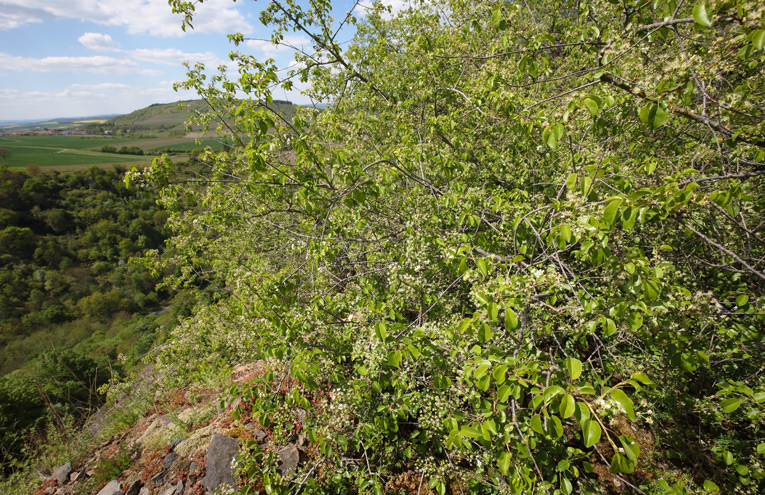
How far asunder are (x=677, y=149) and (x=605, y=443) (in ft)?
13.5

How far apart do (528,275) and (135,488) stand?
266 inches

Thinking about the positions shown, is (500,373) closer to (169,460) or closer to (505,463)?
(505,463)

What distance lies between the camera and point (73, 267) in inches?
2447

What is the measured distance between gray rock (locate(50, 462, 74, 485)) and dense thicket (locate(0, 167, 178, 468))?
1090 inches

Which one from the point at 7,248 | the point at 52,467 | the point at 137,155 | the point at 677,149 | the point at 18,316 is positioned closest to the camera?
the point at 677,149

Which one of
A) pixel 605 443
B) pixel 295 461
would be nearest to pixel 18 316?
pixel 295 461

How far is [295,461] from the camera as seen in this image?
4.32 m

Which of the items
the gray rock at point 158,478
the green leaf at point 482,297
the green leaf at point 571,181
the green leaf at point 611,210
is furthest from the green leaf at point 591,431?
the gray rock at point 158,478

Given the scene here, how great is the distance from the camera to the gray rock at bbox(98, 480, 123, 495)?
491cm

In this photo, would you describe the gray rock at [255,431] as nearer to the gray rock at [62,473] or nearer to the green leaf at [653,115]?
the gray rock at [62,473]

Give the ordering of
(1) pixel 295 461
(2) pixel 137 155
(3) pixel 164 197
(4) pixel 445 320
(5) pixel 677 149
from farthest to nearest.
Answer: (2) pixel 137 155 → (3) pixel 164 197 → (1) pixel 295 461 → (5) pixel 677 149 → (4) pixel 445 320

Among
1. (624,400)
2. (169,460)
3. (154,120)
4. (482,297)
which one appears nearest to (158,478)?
(169,460)

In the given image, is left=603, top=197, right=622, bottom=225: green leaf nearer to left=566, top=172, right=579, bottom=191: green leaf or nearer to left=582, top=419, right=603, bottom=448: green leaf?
left=566, top=172, right=579, bottom=191: green leaf

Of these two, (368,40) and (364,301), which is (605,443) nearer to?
(364,301)
